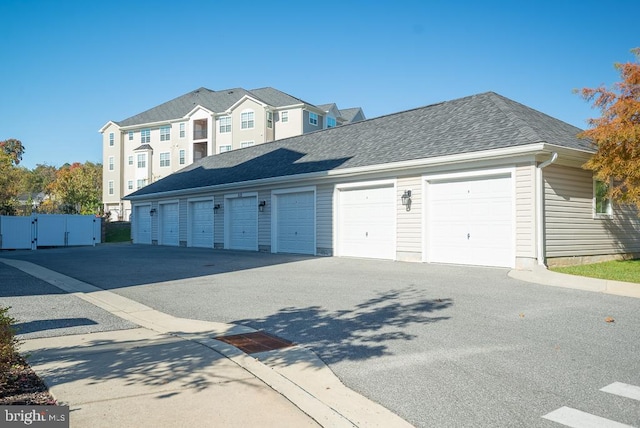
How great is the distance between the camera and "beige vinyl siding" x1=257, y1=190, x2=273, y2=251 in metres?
19.4

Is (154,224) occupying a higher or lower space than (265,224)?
lower

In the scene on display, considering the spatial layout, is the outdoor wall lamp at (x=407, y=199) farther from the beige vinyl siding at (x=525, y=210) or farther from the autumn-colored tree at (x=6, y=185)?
the autumn-colored tree at (x=6, y=185)

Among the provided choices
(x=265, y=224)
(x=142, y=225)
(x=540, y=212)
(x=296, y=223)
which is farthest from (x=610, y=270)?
(x=142, y=225)

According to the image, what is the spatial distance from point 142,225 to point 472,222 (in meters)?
21.5

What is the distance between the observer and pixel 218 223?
22.2m

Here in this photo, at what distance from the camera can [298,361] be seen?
4961 millimetres

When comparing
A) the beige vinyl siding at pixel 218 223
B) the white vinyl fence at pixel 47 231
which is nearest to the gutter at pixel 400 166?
the beige vinyl siding at pixel 218 223

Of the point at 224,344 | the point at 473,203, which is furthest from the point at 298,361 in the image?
the point at 473,203

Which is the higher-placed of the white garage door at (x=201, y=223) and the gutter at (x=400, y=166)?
the gutter at (x=400, y=166)

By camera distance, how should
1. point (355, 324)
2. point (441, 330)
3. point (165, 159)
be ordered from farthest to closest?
point (165, 159) < point (355, 324) < point (441, 330)

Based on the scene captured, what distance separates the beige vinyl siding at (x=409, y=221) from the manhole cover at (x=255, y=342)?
892 cm

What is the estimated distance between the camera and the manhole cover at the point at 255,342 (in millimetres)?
5402

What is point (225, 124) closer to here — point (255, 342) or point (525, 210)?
point (525, 210)

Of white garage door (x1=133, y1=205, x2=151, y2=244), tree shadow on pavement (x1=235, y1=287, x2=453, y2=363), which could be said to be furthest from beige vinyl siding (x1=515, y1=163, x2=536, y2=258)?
white garage door (x1=133, y1=205, x2=151, y2=244)
